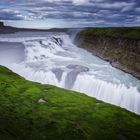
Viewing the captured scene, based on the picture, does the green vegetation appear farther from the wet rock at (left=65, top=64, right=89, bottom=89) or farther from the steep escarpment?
the steep escarpment

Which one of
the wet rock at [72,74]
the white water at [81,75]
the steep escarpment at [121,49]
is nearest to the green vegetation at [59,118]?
the white water at [81,75]

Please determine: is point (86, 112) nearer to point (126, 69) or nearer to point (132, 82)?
point (132, 82)

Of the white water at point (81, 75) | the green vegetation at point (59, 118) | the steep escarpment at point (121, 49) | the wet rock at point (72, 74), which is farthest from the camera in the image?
the steep escarpment at point (121, 49)

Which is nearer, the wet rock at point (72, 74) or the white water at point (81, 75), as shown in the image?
the white water at point (81, 75)

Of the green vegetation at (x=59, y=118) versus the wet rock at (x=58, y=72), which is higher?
the green vegetation at (x=59, y=118)

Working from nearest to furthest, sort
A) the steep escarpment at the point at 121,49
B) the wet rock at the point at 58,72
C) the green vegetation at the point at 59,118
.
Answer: the green vegetation at the point at 59,118, the wet rock at the point at 58,72, the steep escarpment at the point at 121,49

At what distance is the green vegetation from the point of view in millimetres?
33438

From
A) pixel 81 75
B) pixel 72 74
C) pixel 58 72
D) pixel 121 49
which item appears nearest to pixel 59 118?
pixel 81 75

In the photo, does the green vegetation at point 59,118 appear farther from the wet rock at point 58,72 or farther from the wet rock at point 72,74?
the wet rock at point 58,72

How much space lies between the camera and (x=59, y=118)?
124 feet

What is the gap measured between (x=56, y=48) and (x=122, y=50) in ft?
123

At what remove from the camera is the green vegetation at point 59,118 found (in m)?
33.4

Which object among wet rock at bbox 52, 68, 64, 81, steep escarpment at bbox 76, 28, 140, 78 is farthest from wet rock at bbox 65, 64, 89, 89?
steep escarpment at bbox 76, 28, 140, 78

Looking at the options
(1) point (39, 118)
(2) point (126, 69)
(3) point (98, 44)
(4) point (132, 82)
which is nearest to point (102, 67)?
(2) point (126, 69)
